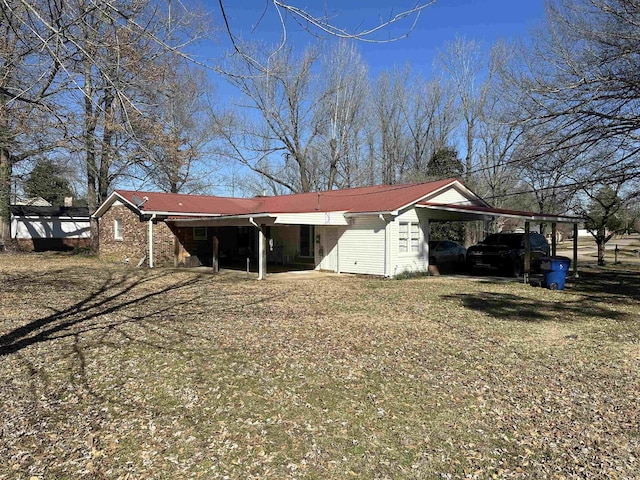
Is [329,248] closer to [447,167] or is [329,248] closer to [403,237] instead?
[403,237]

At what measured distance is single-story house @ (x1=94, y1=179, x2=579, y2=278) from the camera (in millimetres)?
15492

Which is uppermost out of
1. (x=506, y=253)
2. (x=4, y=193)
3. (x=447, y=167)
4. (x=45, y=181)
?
(x=447, y=167)

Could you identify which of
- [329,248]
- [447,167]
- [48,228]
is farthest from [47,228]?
[447,167]

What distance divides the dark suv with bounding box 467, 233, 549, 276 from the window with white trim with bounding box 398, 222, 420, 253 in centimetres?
281

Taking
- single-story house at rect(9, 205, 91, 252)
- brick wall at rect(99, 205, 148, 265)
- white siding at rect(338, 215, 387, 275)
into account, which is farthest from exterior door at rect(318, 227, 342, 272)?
single-story house at rect(9, 205, 91, 252)

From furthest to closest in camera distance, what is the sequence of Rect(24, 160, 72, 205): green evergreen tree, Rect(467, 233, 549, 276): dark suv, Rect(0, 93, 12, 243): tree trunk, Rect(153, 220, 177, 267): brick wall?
1. Rect(24, 160, 72, 205): green evergreen tree
2. Rect(0, 93, 12, 243): tree trunk
3. Rect(153, 220, 177, 267): brick wall
4. Rect(467, 233, 549, 276): dark suv

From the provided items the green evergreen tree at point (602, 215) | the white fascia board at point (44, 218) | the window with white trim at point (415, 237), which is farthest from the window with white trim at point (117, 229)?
A: the green evergreen tree at point (602, 215)

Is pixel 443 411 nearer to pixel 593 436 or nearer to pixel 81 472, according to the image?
pixel 593 436

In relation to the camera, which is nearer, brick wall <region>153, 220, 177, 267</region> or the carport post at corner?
the carport post at corner

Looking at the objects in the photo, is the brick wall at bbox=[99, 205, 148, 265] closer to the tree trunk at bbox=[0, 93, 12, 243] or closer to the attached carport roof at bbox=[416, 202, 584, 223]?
the tree trunk at bbox=[0, 93, 12, 243]

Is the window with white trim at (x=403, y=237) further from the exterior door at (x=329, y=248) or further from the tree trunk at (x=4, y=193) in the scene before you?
the tree trunk at (x=4, y=193)

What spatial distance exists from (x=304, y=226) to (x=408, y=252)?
5150 mm

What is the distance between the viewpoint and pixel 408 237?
53.2ft

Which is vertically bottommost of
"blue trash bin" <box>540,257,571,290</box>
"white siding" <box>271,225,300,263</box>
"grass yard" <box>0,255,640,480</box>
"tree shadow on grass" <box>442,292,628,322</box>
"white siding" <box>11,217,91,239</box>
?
"grass yard" <box>0,255,640,480</box>
